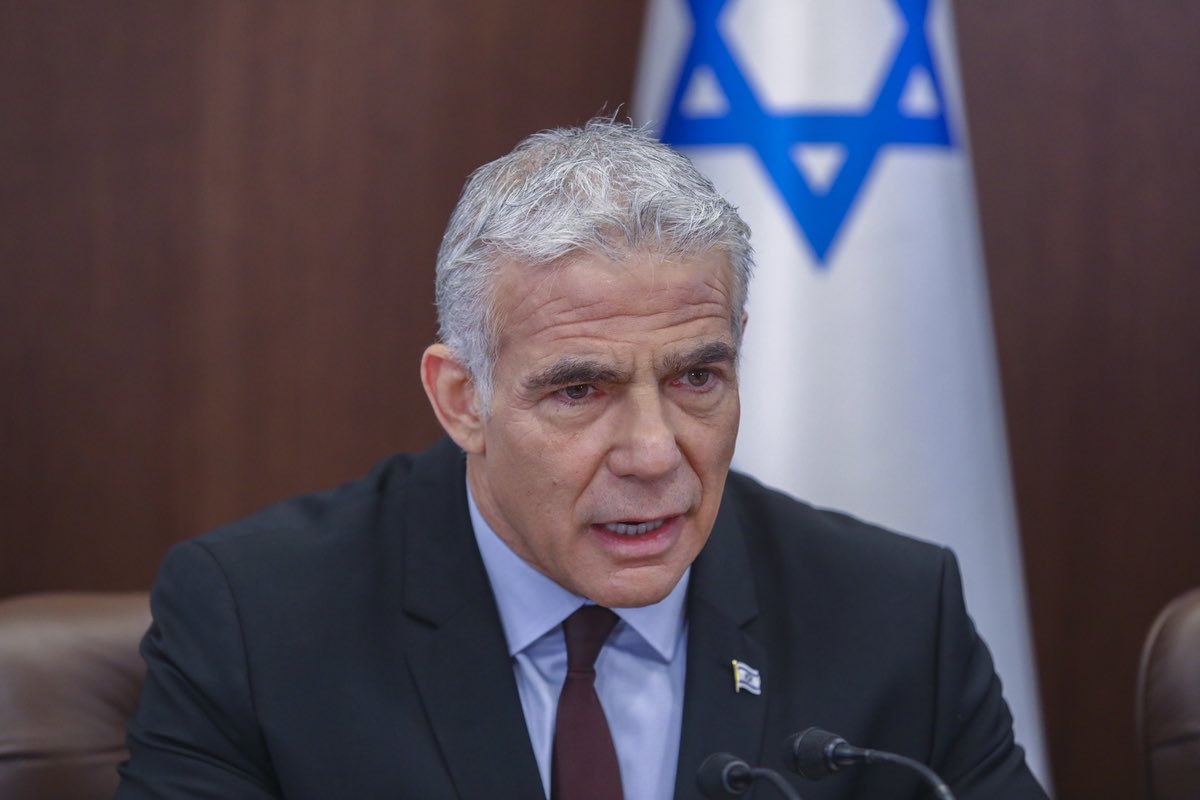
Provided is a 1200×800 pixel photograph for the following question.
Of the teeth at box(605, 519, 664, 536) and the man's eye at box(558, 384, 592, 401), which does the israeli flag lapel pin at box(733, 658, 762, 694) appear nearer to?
the teeth at box(605, 519, 664, 536)

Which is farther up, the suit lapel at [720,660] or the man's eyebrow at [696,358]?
the man's eyebrow at [696,358]

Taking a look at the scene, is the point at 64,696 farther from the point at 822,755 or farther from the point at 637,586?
the point at 822,755

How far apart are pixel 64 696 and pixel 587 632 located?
0.71 m

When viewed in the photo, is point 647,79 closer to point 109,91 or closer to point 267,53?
point 267,53

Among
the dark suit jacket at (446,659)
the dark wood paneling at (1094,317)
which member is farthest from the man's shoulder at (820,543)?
the dark wood paneling at (1094,317)

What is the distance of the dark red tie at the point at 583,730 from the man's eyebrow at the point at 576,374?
332 millimetres

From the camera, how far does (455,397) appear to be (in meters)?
1.81

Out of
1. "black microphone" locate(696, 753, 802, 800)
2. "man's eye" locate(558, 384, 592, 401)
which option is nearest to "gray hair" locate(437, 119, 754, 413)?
"man's eye" locate(558, 384, 592, 401)

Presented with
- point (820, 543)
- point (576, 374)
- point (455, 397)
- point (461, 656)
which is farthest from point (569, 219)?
point (820, 543)

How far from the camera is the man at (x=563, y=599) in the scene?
1636 millimetres

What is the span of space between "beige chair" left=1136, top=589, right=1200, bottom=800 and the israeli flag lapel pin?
610 millimetres

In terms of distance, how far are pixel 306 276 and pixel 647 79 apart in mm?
990

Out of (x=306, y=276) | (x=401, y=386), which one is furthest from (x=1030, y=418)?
(x=306, y=276)

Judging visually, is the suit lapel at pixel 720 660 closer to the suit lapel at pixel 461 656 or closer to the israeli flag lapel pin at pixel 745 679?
the israeli flag lapel pin at pixel 745 679
